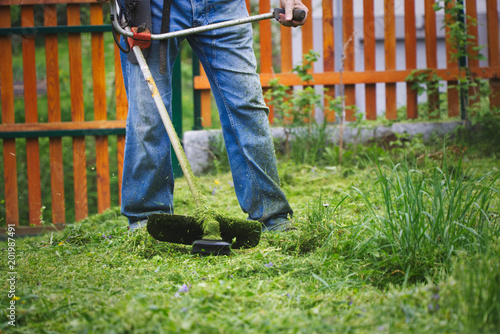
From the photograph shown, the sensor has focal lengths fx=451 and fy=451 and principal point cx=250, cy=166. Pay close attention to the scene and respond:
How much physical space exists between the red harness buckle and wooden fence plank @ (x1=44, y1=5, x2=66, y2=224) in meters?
1.68

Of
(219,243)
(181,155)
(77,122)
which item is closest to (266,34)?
(77,122)

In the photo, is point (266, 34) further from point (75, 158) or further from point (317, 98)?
point (75, 158)

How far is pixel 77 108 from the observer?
3.76 metres

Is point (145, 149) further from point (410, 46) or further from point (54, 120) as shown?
point (410, 46)

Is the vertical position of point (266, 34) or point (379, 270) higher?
point (266, 34)

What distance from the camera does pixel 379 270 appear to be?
64.4 inches

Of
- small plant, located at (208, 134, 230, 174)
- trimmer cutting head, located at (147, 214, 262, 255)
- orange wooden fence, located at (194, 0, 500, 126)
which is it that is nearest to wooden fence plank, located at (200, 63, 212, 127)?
orange wooden fence, located at (194, 0, 500, 126)

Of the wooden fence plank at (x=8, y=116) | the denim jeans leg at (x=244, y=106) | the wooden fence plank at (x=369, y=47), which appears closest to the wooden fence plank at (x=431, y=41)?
the wooden fence plank at (x=369, y=47)

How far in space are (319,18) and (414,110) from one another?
276 cm

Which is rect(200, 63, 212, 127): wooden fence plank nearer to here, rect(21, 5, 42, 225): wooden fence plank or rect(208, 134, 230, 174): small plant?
rect(208, 134, 230, 174): small plant

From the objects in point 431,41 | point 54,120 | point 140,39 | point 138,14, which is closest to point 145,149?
point 140,39

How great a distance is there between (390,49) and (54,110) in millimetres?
3121

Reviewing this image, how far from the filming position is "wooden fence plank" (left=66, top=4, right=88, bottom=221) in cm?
371

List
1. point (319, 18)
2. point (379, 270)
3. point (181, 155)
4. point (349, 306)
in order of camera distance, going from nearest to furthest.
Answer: point (349, 306)
point (379, 270)
point (181, 155)
point (319, 18)
